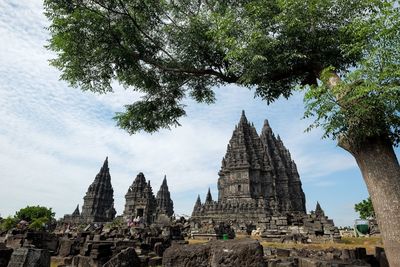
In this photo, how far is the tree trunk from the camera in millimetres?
4500

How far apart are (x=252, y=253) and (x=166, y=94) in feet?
21.9

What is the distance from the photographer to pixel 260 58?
20.7 feet

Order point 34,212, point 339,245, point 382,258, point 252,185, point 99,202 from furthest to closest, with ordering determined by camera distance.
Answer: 1. point 99,202
2. point 34,212
3. point 252,185
4. point 339,245
5. point 382,258

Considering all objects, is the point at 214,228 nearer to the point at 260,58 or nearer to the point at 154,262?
the point at 154,262

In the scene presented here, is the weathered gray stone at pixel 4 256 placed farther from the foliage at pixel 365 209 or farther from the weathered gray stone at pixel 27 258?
the foliage at pixel 365 209

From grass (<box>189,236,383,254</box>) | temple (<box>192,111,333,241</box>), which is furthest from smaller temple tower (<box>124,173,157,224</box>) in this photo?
grass (<box>189,236,383,254</box>)

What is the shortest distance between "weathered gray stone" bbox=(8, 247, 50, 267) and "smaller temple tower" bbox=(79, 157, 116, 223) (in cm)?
4878

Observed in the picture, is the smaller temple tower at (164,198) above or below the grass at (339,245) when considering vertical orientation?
above

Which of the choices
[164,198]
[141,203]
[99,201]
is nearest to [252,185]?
[141,203]

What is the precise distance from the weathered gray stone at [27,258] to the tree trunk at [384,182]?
6248mm

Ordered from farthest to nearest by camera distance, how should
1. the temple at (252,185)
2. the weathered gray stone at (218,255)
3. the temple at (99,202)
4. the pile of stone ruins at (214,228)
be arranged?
the temple at (99,202) < the temple at (252,185) < the pile of stone ruins at (214,228) < the weathered gray stone at (218,255)

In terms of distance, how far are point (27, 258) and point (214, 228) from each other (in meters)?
16.5

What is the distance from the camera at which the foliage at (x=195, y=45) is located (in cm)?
651

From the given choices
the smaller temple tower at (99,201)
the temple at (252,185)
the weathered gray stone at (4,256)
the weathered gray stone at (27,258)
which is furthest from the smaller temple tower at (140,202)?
the weathered gray stone at (27,258)
